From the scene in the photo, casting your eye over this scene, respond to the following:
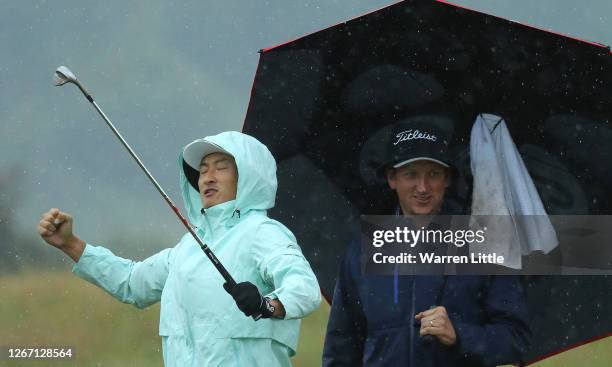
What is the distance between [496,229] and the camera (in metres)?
5.71

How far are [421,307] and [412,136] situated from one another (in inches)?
27.9

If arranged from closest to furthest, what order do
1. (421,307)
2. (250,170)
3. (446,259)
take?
(250,170) → (421,307) → (446,259)

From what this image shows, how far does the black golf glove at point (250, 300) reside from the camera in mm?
4773

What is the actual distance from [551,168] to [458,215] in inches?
16.7

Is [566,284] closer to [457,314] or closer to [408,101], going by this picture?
[457,314]

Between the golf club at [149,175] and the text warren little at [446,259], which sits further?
the text warren little at [446,259]

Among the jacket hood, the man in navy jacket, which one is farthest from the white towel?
the jacket hood

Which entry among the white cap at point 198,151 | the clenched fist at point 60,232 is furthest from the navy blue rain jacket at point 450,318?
the clenched fist at point 60,232

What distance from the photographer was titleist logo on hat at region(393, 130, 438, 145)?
226 inches

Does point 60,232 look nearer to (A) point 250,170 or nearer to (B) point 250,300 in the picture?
(A) point 250,170

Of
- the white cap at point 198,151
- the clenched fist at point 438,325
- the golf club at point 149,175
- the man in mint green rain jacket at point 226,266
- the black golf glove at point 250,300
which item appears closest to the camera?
the black golf glove at point 250,300

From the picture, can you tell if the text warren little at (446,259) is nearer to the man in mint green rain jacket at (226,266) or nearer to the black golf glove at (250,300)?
the man in mint green rain jacket at (226,266)

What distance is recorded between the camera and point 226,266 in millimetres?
5258

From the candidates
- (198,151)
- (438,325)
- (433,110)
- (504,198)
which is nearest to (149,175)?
(198,151)
